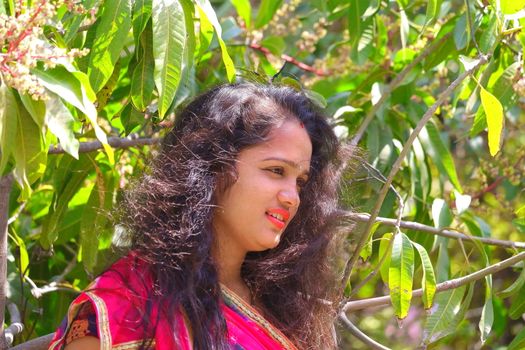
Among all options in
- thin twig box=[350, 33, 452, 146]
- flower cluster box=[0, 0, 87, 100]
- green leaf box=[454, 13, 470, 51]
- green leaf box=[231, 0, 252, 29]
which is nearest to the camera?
flower cluster box=[0, 0, 87, 100]

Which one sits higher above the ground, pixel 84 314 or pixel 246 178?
pixel 246 178

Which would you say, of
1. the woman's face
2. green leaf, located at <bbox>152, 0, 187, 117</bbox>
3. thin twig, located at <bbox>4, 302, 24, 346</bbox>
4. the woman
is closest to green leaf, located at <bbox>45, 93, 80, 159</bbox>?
green leaf, located at <bbox>152, 0, 187, 117</bbox>

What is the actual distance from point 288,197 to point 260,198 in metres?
0.05

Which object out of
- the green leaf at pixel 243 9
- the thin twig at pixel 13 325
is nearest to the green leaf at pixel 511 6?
the green leaf at pixel 243 9

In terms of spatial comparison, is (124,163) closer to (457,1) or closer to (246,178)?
(246,178)

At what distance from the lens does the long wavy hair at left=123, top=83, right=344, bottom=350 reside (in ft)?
6.02

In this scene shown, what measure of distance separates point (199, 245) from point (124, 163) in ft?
2.21

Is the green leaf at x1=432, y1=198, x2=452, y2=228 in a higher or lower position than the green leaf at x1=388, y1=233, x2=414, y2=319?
lower

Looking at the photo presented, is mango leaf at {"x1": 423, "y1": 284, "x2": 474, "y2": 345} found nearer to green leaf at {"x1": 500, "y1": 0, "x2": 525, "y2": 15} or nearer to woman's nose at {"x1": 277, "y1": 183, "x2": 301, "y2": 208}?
woman's nose at {"x1": 277, "y1": 183, "x2": 301, "y2": 208}

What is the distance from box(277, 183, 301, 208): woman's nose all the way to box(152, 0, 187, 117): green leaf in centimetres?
28

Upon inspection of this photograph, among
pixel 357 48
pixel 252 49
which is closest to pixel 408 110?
pixel 357 48

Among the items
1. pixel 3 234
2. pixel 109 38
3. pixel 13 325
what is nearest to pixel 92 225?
pixel 13 325

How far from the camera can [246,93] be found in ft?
6.76

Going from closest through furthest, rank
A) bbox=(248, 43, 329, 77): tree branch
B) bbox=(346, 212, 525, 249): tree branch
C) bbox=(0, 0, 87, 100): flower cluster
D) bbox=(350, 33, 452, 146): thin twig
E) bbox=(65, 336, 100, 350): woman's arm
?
bbox=(0, 0, 87, 100): flower cluster, bbox=(65, 336, 100, 350): woman's arm, bbox=(346, 212, 525, 249): tree branch, bbox=(350, 33, 452, 146): thin twig, bbox=(248, 43, 329, 77): tree branch
